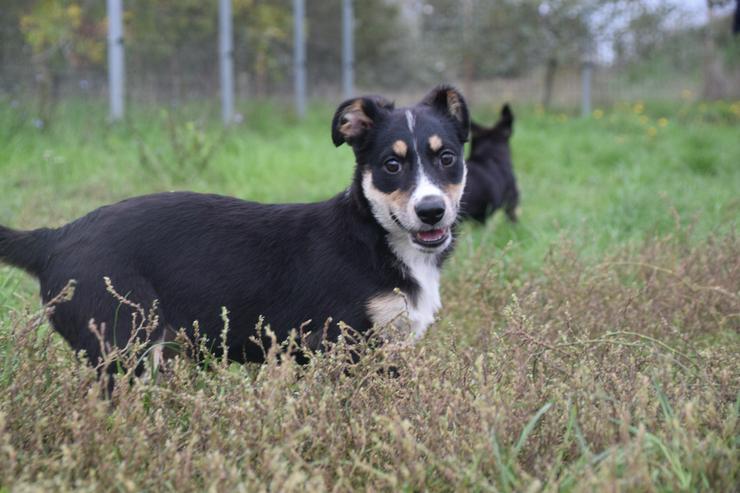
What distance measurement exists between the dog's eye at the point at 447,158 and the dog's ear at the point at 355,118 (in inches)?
13.7

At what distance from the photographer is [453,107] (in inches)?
149

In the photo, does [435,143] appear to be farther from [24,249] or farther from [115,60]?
[115,60]

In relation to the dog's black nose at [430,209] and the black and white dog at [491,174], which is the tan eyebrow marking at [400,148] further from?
the black and white dog at [491,174]

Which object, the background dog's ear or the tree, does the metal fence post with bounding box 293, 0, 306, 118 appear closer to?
the tree

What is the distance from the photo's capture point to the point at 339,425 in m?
2.47

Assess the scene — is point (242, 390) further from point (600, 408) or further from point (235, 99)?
point (235, 99)

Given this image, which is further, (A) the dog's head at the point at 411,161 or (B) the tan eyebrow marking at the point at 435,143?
(B) the tan eyebrow marking at the point at 435,143

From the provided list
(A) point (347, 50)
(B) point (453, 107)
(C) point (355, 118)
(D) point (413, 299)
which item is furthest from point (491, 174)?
(A) point (347, 50)

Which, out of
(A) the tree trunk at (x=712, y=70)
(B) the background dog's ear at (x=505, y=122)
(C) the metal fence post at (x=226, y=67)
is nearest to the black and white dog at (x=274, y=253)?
(B) the background dog's ear at (x=505, y=122)

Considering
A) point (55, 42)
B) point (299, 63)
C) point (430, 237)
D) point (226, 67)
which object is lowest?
point (430, 237)

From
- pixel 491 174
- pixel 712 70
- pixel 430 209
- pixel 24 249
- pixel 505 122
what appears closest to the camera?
pixel 24 249

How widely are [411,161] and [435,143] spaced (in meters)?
0.15

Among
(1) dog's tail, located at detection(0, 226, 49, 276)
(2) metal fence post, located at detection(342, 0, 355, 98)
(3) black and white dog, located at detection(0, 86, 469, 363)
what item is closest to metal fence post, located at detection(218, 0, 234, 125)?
(2) metal fence post, located at detection(342, 0, 355, 98)

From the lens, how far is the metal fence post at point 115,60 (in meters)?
10.5
